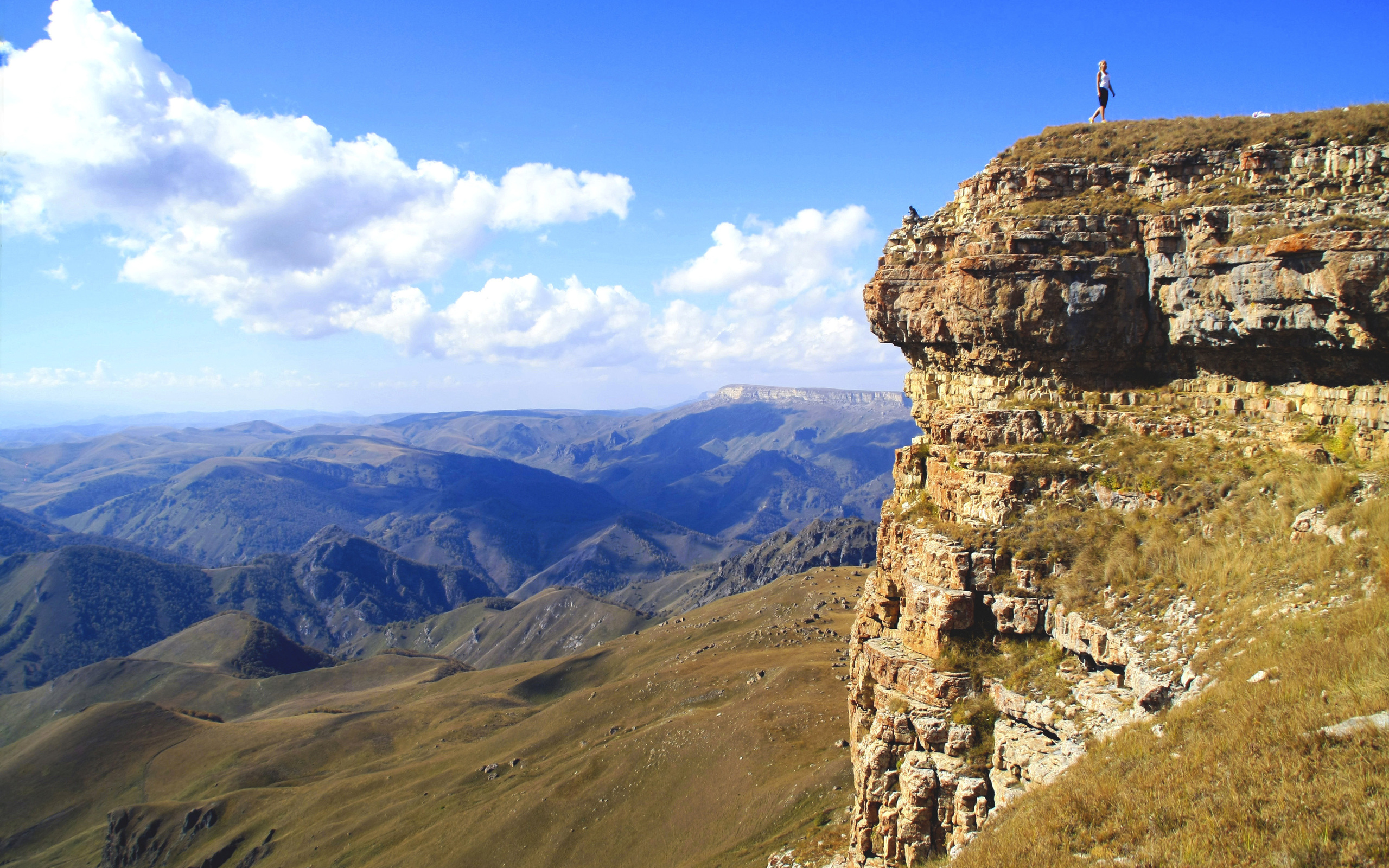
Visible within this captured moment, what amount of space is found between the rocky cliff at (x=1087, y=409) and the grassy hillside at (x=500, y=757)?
40.2ft

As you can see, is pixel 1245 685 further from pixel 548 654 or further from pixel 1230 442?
pixel 548 654

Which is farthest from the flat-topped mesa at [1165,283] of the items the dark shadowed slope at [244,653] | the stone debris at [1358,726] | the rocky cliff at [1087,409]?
the dark shadowed slope at [244,653]

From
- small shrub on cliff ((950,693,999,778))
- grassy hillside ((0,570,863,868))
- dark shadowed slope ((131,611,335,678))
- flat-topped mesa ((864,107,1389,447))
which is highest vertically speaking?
flat-topped mesa ((864,107,1389,447))

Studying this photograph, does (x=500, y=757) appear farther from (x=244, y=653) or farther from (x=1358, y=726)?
(x=244, y=653)

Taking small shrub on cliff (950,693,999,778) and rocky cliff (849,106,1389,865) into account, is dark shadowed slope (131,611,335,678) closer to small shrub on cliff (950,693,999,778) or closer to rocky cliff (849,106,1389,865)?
rocky cliff (849,106,1389,865)

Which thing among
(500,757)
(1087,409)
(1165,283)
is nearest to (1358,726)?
(1087,409)

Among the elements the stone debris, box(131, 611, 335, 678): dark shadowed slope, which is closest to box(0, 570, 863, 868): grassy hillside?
the stone debris

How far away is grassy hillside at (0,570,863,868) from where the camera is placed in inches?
1852

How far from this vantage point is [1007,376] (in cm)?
2547

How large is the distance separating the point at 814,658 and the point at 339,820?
171 ft

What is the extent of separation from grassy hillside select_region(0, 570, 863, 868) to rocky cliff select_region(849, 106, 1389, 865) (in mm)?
12267

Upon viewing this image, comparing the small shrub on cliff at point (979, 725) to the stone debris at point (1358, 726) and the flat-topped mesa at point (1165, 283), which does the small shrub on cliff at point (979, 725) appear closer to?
the stone debris at point (1358, 726)

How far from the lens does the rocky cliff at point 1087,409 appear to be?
1839cm

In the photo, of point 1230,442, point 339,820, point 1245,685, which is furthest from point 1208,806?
point 339,820
